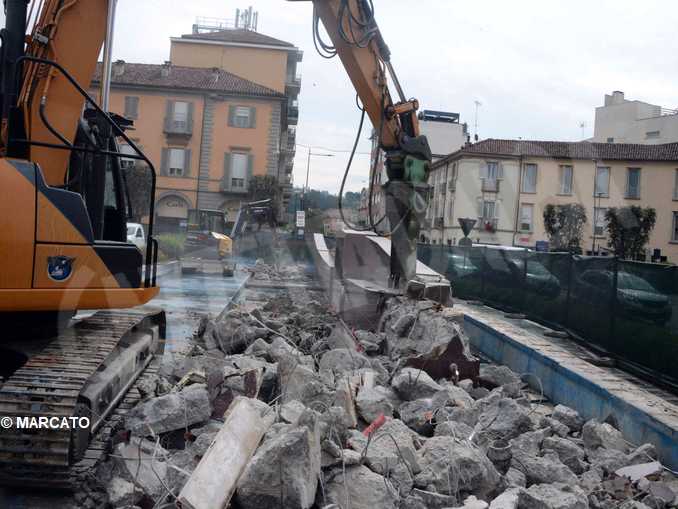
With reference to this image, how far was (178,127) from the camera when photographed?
33938 mm

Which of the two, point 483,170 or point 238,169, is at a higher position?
point 483,170

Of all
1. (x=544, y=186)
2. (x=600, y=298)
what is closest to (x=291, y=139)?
(x=544, y=186)

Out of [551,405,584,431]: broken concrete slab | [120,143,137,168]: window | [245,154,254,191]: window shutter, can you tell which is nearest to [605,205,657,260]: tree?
[245,154,254,191]: window shutter

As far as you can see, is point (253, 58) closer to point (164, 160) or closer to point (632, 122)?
point (164, 160)

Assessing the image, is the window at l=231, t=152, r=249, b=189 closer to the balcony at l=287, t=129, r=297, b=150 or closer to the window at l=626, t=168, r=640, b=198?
the balcony at l=287, t=129, r=297, b=150

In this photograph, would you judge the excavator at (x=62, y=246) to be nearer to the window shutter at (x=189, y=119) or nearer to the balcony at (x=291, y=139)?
the window shutter at (x=189, y=119)

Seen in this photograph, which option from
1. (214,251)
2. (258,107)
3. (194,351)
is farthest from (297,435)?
(258,107)

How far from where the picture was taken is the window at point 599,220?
120 ft

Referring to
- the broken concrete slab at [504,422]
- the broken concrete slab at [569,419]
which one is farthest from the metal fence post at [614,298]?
the broken concrete slab at [504,422]

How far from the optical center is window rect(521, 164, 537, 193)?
127ft

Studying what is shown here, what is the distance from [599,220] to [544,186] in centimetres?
329

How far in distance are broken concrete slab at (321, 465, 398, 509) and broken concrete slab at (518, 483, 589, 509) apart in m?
0.72

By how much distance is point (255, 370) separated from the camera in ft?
16.6

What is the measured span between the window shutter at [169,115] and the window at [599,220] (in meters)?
21.5
